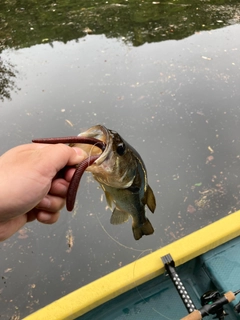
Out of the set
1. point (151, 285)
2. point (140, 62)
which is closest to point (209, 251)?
point (151, 285)

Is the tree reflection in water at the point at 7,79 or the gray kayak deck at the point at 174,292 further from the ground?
the tree reflection in water at the point at 7,79

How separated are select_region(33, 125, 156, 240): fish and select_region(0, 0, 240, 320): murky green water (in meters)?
1.27

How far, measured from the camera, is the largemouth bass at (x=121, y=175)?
131cm

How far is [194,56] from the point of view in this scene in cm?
511

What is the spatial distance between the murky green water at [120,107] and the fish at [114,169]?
1.27 m

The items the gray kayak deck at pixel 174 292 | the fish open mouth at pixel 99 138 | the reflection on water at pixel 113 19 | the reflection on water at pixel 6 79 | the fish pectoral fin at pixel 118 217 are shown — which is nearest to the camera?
the fish open mouth at pixel 99 138

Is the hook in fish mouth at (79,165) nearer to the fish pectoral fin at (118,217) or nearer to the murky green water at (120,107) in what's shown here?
the fish pectoral fin at (118,217)

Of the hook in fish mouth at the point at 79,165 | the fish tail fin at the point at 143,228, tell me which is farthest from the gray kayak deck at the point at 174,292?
the hook in fish mouth at the point at 79,165

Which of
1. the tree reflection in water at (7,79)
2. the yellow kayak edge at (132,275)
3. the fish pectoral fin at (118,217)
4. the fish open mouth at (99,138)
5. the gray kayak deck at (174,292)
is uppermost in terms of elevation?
the tree reflection in water at (7,79)

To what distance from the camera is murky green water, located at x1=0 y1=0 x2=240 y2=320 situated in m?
2.83

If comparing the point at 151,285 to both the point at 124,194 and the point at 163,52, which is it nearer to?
the point at 124,194

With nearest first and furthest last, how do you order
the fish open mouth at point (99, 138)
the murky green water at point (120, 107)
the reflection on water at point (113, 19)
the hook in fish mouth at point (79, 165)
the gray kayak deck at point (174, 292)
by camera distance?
the hook in fish mouth at point (79, 165) → the fish open mouth at point (99, 138) → the gray kayak deck at point (174, 292) → the murky green water at point (120, 107) → the reflection on water at point (113, 19)

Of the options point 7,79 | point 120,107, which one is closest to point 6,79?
point 7,79

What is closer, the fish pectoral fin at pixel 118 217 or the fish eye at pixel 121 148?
the fish eye at pixel 121 148
